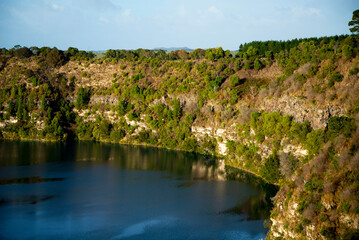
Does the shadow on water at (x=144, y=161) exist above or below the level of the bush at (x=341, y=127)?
below

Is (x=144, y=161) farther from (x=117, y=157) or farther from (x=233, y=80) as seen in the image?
(x=233, y=80)

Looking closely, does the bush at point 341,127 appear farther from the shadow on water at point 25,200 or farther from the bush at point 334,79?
the shadow on water at point 25,200

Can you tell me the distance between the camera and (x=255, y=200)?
182 ft

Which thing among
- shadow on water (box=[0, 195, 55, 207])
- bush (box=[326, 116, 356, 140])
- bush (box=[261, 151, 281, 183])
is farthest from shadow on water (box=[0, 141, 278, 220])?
bush (box=[326, 116, 356, 140])

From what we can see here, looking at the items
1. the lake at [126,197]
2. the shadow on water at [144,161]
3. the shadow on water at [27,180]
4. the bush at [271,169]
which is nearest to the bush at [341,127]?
the bush at [271,169]

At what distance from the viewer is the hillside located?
40.7 meters

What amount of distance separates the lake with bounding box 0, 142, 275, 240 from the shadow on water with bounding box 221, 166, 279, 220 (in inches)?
5.7

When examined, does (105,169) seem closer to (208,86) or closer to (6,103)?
(208,86)

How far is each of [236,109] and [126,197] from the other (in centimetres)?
3883

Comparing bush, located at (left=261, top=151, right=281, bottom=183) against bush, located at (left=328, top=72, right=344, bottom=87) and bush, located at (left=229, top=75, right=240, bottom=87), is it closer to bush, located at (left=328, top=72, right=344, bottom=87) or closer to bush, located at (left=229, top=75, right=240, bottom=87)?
bush, located at (left=328, top=72, right=344, bottom=87)

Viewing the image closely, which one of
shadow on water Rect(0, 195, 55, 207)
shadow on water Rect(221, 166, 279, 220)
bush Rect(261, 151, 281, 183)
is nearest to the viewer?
shadow on water Rect(221, 166, 279, 220)

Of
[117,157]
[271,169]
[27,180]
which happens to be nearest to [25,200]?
[27,180]

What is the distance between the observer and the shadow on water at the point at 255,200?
1977 inches

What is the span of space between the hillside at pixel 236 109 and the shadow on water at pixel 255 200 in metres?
2.04
